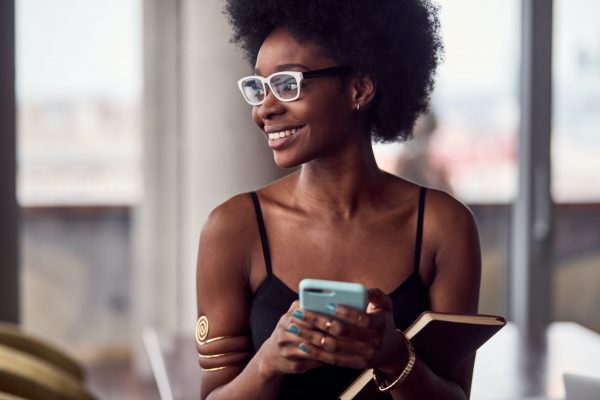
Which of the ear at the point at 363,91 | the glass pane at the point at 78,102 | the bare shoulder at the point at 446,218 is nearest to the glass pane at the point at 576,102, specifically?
the glass pane at the point at 78,102

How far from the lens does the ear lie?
134cm

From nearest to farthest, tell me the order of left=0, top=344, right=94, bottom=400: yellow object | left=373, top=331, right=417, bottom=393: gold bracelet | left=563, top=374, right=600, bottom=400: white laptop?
left=373, top=331, right=417, bottom=393: gold bracelet < left=563, top=374, right=600, bottom=400: white laptop < left=0, top=344, right=94, bottom=400: yellow object

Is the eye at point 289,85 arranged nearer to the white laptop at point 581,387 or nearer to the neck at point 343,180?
the neck at point 343,180

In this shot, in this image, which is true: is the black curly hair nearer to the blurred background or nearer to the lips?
the lips

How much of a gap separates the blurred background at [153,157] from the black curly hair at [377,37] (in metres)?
3.37

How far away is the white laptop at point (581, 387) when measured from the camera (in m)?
1.49

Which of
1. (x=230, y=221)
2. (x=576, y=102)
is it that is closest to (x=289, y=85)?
(x=230, y=221)

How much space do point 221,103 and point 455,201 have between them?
2488 mm

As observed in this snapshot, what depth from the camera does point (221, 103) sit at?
3.84 meters

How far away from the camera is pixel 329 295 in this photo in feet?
3.53

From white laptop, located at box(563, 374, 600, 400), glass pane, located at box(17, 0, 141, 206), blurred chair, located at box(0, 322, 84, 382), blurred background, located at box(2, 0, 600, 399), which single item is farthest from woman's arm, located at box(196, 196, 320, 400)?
glass pane, located at box(17, 0, 141, 206)

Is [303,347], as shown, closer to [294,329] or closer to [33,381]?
[294,329]

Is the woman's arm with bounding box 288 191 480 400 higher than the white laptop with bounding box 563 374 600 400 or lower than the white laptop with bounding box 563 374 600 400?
higher

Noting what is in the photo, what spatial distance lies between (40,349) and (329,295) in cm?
222
